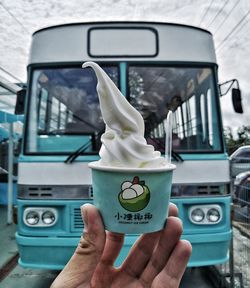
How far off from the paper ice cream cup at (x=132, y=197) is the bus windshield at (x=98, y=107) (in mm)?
1966

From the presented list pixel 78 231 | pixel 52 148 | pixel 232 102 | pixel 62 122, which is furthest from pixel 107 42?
pixel 78 231

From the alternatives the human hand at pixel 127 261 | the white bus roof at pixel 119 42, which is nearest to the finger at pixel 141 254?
the human hand at pixel 127 261

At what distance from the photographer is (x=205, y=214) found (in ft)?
10.2

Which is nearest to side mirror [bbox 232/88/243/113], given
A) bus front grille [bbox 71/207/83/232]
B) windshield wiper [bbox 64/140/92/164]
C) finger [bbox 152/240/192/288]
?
windshield wiper [bbox 64/140/92/164]

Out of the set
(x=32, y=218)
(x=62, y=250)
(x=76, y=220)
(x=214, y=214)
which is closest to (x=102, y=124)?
(x=76, y=220)

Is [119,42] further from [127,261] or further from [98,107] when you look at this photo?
[127,261]

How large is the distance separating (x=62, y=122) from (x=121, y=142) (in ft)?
7.03

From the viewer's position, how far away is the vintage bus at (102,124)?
10.1 ft

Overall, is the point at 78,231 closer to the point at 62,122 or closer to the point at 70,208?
the point at 70,208

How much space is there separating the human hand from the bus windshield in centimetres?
186

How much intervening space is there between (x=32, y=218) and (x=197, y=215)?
1547 mm

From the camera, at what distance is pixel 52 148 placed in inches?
126

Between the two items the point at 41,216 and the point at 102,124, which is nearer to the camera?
the point at 41,216

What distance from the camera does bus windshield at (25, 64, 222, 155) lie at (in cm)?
323
